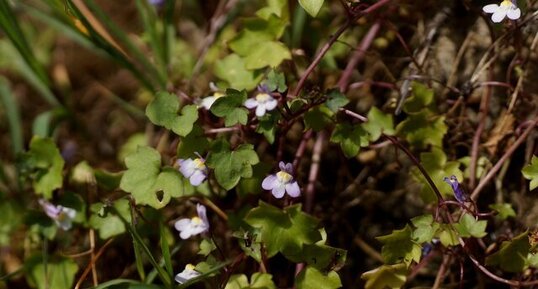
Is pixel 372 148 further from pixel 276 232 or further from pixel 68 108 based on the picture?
pixel 68 108

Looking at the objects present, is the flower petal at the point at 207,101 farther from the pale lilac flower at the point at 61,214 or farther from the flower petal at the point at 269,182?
the pale lilac flower at the point at 61,214

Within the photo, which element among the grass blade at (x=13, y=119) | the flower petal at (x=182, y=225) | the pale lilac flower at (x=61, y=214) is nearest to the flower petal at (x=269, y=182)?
the flower petal at (x=182, y=225)

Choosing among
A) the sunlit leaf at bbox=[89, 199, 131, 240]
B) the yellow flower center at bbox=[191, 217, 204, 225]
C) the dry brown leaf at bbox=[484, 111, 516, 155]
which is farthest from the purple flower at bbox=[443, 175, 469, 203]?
the sunlit leaf at bbox=[89, 199, 131, 240]

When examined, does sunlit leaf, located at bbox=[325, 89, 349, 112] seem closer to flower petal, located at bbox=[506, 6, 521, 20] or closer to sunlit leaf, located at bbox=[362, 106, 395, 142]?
sunlit leaf, located at bbox=[362, 106, 395, 142]

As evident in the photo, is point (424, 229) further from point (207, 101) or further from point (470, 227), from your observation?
point (207, 101)

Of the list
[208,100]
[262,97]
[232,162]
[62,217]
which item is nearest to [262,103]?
[262,97]
